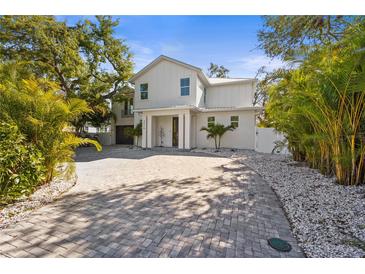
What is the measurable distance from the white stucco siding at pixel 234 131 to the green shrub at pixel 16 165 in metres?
11.9

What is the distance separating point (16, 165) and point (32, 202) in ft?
2.64

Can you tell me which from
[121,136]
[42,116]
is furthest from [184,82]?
[42,116]

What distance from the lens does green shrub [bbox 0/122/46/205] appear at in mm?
3328

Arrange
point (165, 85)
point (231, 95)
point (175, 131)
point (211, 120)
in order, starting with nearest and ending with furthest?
point (211, 120) → point (175, 131) → point (165, 85) → point (231, 95)

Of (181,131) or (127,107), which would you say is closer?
(181,131)

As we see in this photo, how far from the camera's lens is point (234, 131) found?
46.2ft

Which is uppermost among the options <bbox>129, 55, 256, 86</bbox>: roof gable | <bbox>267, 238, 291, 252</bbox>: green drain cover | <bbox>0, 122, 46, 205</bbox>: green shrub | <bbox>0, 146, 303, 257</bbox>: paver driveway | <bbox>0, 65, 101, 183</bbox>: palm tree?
<bbox>129, 55, 256, 86</bbox>: roof gable

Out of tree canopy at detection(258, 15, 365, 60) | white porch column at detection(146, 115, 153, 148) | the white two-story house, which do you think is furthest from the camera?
white porch column at detection(146, 115, 153, 148)

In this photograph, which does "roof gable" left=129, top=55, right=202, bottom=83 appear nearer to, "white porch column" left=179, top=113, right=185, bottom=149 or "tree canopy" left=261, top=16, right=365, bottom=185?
"white porch column" left=179, top=113, right=185, bottom=149

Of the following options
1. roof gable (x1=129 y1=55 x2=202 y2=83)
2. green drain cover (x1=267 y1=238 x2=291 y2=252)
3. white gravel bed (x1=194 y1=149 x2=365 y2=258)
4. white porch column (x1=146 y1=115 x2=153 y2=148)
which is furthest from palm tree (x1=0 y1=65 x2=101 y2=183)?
roof gable (x1=129 y1=55 x2=202 y2=83)

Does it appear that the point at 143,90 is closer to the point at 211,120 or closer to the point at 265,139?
the point at 211,120

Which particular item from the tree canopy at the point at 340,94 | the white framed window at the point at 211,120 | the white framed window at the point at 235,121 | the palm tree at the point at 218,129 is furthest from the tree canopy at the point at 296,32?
the white framed window at the point at 211,120
